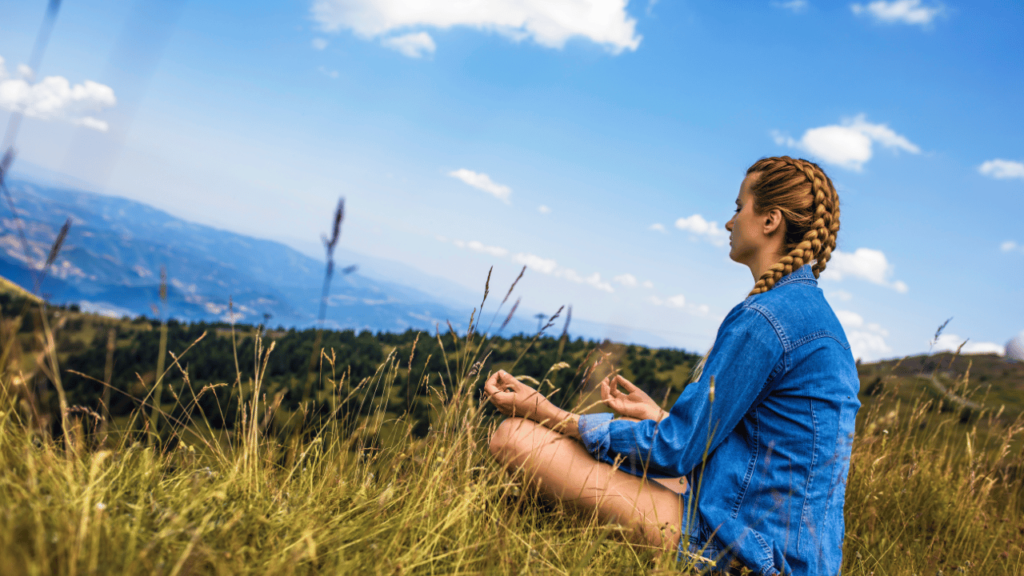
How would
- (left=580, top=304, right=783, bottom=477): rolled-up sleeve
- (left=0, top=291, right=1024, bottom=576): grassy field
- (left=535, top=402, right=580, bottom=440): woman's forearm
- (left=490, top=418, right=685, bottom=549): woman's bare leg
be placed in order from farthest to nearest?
1. (left=535, top=402, right=580, bottom=440): woman's forearm
2. (left=490, top=418, right=685, bottom=549): woman's bare leg
3. (left=580, top=304, right=783, bottom=477): rolled-up sleeve
4. (left=0, top=291, right=1024, bottom=576): grassy field

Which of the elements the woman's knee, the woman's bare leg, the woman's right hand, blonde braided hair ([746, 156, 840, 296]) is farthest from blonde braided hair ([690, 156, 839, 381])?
the woman's knee

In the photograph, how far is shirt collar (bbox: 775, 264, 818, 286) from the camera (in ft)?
6.37

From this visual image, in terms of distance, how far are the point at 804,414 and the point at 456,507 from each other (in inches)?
47.3

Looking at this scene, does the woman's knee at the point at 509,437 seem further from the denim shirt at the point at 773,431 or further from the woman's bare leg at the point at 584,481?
the denim shirt at the point at 773,431

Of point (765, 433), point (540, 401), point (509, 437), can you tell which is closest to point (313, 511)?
point (509, 437)

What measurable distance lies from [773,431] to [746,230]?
0.80m

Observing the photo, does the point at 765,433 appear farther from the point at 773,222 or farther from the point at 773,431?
the point at 773,222

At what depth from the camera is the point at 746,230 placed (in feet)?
6.84

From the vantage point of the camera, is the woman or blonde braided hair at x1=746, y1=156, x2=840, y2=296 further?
blonde braided hair at x1=746, y1=156, x2=840, y2=296

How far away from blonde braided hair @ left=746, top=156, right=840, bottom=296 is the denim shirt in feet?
0.56

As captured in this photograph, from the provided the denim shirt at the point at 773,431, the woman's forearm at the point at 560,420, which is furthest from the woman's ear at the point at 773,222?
the woman's forearm at the point at 560,420

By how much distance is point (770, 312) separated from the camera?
1.71 meters

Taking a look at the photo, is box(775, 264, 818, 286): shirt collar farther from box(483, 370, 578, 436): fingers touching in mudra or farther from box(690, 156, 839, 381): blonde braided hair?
box(483, 370, 578, 436): fingers touching in mudra

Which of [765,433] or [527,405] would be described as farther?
[527,405]
